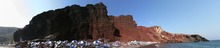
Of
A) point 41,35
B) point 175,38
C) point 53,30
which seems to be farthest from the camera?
point 175,38

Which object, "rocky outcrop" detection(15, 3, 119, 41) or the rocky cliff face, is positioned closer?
"rocky outcrop" detection(15, 3, 119, 41)

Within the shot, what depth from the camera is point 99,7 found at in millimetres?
92312

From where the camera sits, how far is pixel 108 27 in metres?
95.1

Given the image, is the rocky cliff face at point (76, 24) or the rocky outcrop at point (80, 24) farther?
the rocky cliff face at point (76, 24)

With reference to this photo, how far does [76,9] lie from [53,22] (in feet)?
45.4

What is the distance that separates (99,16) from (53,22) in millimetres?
21859

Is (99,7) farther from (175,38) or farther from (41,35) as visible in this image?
(175,38)

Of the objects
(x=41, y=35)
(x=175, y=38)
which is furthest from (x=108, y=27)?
(x=175, y=38)

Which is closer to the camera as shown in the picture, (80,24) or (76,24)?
(80,24)

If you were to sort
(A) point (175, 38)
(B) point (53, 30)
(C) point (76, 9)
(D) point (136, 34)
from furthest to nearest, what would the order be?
(A) point (175, 38)
(D) point (136, 34)
(B) point (53, 30)
(C) point (76, 9)

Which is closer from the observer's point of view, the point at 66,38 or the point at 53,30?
the point at 66,38

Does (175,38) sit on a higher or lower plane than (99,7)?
lower

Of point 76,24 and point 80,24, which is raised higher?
point 76,24

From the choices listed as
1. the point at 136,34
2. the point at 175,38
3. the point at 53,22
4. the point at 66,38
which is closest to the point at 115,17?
the point at 136,34
